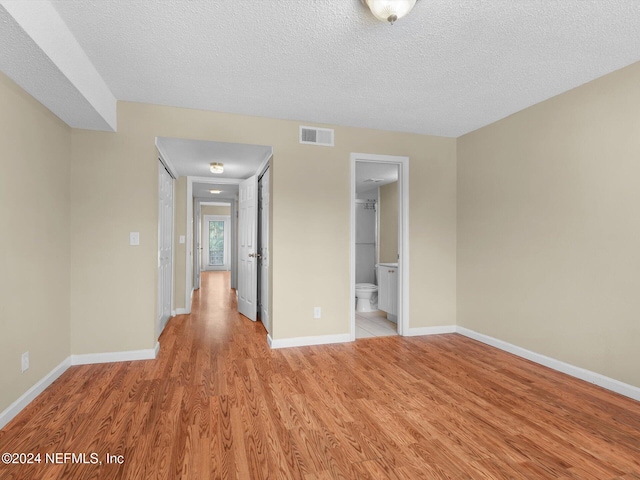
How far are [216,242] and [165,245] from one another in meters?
8.77

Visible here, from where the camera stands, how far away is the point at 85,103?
2.46m

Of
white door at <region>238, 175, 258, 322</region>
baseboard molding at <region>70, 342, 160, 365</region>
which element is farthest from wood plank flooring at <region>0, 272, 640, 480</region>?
white door at <region>238, 175, 258, 322</region>

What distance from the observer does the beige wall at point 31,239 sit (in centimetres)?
210

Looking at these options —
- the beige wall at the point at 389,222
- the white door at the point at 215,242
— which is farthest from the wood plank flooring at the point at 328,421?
the white door at the point at 215,242

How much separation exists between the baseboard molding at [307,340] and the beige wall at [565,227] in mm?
1581

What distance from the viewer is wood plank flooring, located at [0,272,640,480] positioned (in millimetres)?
1698

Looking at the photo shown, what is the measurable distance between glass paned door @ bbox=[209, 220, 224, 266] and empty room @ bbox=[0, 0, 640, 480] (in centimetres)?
862

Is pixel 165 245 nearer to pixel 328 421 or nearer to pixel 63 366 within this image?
pixel 63 366

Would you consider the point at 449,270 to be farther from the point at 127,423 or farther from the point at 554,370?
the point at 127,423

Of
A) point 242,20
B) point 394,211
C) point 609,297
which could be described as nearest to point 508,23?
point 242,20

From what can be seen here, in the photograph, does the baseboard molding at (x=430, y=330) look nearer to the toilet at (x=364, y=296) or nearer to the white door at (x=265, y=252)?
the toilet at (x=364, y=296)

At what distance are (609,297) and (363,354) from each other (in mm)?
2102

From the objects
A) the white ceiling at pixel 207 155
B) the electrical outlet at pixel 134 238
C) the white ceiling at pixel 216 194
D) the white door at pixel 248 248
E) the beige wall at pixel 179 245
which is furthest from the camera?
the white ceiling at pixel 216 194

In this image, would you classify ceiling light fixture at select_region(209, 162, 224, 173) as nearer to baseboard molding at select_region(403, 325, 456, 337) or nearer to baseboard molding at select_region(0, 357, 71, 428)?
baseboard molding at select_region(0, 357, 71, 428)
